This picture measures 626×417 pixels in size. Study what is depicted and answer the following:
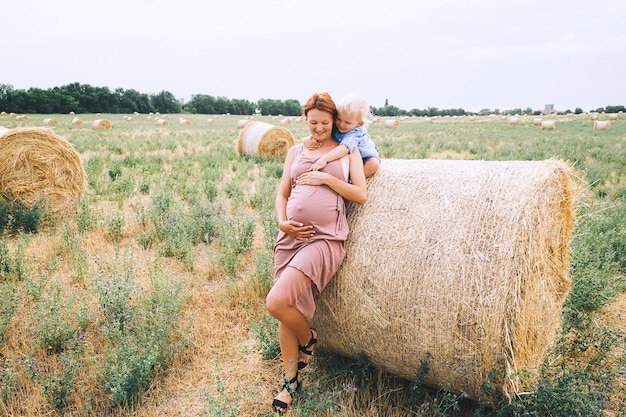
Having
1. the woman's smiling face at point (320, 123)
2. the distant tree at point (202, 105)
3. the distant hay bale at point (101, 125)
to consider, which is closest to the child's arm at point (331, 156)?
the woman's smiling face at point (320, 123)

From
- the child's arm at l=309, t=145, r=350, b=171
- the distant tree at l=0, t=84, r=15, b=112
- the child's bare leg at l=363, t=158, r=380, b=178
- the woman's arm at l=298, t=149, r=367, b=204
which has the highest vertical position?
the distant tree at l=0, t=84, r=15, b=112

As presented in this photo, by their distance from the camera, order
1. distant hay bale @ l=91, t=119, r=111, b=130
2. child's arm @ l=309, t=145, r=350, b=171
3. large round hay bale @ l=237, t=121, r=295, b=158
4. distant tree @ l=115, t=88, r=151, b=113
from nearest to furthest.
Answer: child's arm @ l=309, t=145, r=350, b=171
large round hay bale @ l=237, t=121, r=295, b=158
distant hay bale @ l=91, t=119, r=111, b=130
distant tree @ l=115, t=88, r=151, b=113

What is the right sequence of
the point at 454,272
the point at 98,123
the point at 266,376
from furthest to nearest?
the point at 98,123 < the point at 266,376 < the point at 454,272

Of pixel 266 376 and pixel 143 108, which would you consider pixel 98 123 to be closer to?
pixel 266 376

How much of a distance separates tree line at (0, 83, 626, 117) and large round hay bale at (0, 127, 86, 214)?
51048 mm

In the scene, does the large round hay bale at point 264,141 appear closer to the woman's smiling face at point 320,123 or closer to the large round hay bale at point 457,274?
the woman's smiling face at point 320,123

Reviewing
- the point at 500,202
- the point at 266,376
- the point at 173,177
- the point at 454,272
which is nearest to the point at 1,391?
the point at 266,376

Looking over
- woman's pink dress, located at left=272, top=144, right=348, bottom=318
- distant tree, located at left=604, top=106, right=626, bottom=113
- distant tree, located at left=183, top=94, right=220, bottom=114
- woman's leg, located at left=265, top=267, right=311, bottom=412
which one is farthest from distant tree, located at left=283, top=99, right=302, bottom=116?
woman's leg, located at left=265, top=267, right=311, bottom=412

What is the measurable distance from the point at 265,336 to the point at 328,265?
96 cm

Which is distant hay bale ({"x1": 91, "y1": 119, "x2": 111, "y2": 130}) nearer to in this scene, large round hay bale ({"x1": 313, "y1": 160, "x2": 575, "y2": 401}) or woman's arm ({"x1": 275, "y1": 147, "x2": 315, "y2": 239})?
woman's arm ({"x1": 275, "y1": 147, "x2": 315, "y2": 239})

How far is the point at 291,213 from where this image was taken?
318 centimetres

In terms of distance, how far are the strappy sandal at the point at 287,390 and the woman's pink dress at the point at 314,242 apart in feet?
1.72

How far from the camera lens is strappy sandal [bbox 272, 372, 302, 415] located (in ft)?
9.62

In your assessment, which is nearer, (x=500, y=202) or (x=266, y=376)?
(x=500, y=202)
